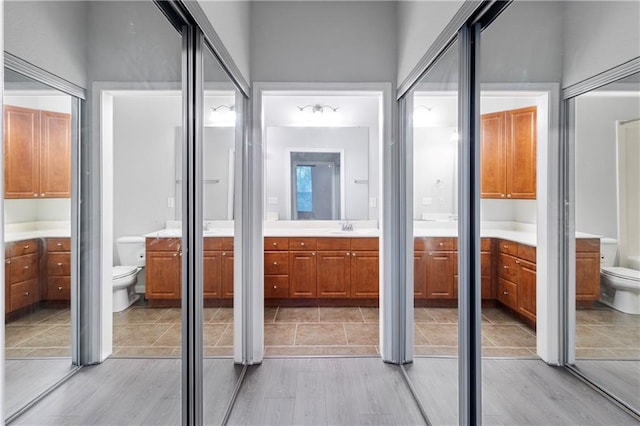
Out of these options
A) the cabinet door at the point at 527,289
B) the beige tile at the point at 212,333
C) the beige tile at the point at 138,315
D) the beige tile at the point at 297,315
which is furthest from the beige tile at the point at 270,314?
the cabinet door at the point at 527,289

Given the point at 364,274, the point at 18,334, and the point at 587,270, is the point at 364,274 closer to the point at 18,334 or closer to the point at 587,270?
the point at 587,270

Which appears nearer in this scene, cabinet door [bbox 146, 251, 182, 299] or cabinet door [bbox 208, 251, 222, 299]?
cabinet door [bbox 146, 251, 182, 299]

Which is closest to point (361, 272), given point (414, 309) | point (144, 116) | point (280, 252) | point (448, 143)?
point (280, 252)

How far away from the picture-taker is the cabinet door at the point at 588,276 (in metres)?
0.84

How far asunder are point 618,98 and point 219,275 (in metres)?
1.88

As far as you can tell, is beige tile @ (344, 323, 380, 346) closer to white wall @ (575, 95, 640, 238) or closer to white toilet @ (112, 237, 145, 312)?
white toilet @ (112, 237, 145, 312)

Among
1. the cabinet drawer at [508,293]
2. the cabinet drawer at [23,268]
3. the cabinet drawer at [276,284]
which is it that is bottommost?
the cabinet drawer at [276,284]

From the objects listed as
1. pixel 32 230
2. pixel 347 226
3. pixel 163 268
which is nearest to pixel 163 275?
pixel 163 268

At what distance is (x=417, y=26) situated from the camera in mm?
2117

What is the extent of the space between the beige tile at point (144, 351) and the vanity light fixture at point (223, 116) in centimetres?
109

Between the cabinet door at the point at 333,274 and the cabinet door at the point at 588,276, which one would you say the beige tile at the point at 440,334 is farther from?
the cabinet door at the point at 333,274

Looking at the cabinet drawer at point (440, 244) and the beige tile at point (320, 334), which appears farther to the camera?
the beige tile at point (320, 334)

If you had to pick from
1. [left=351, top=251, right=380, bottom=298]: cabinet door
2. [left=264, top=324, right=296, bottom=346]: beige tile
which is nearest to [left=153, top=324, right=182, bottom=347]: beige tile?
[left=264, top=324, right=296, bottom=346]: beige tile

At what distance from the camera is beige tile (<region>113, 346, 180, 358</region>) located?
3.45 feet
